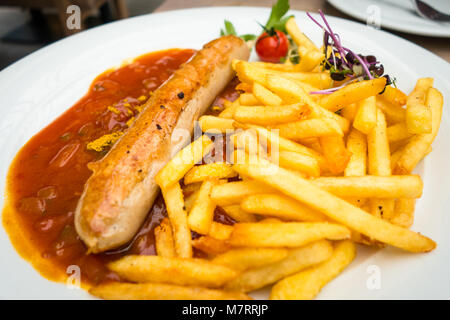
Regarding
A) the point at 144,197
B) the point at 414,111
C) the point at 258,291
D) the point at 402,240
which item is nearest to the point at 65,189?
the point at 144,197

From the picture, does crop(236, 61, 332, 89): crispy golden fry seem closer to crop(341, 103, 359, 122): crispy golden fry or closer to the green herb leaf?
crop(341, 103, 359, 122): crispy golden fry

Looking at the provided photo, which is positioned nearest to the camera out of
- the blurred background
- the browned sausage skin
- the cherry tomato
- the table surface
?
the browned sausage skin

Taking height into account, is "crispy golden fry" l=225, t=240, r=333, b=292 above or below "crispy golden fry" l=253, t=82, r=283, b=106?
below

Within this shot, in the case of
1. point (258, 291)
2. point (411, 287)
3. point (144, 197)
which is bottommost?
point (258, 291)

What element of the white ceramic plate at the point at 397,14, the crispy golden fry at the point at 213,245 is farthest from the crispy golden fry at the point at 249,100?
the white ceramic plate at the point at 397,14

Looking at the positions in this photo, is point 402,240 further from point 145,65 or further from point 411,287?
point 145,65

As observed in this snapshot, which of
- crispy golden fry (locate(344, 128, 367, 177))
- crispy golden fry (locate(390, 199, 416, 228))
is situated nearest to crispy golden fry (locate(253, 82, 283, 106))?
crispy golden fry (locate(344, 128, 367, 177))
